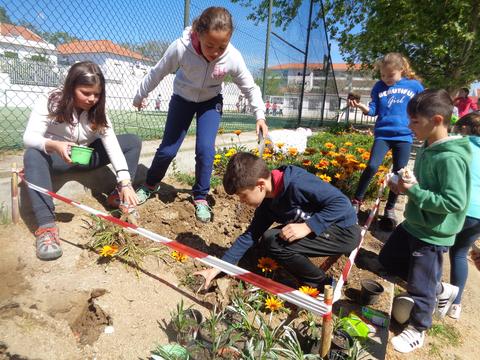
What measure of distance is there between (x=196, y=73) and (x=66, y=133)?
3.44ft

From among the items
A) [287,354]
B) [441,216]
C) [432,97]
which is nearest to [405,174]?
[441,216]

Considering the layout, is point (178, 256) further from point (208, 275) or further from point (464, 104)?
point (464, 104)

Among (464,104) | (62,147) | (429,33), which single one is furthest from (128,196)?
(429,33)

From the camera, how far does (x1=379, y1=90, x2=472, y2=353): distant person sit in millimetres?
1937

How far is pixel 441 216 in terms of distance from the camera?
2055mm

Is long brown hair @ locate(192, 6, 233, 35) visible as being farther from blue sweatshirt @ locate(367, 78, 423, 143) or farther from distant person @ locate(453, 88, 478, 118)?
distant person @ locate(453, 88, 478, 118)

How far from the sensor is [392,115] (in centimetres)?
351

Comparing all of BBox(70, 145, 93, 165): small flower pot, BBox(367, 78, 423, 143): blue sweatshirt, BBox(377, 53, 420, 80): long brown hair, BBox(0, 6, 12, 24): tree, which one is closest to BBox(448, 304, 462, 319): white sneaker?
BBox(367, 78, 423, 143): blue sweatshirt

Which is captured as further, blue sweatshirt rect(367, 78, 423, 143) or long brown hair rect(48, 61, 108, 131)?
blue sweatshirt rect(367, 78, 423, 143)

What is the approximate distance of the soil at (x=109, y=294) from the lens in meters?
1.69

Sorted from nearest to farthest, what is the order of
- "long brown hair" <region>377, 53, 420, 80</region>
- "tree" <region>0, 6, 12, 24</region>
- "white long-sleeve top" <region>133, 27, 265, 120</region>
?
"white long-sleeve top" <region>133, 27, 265, 120</region>, "long brown hair" <region>377, 53, 420, 80</region>, "tree" <region>0, 6, 12, 24</region>

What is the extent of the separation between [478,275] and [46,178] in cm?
356

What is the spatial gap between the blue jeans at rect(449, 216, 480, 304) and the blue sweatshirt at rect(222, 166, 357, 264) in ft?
2.32

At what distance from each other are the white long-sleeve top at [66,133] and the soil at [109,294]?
479 millimetres
